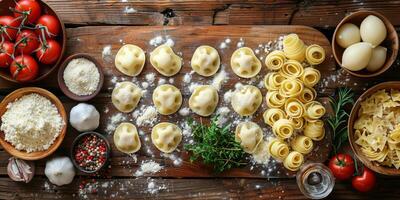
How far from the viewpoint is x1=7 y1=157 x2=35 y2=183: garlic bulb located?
88.4 inches

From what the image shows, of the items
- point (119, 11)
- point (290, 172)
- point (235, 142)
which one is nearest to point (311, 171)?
point (290, 172)

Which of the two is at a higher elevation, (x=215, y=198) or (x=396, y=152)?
(x=396, y=152)

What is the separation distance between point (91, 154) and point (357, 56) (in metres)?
1.12

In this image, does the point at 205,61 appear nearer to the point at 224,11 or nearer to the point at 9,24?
the point at 224,11

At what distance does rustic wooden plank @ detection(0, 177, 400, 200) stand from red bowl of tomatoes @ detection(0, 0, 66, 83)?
0.46 meters

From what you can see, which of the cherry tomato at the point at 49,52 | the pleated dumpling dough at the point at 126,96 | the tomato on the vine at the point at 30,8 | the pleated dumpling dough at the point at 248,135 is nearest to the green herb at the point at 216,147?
the pleated dumpling dough at the point at 248,135

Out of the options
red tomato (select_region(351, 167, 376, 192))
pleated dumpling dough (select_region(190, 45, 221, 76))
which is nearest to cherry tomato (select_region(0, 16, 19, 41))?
pleated dumpling dough (select_region(190, 45, 221, 76))

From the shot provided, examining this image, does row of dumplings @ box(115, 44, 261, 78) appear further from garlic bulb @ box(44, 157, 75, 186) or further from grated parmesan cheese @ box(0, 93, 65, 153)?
garlic bulb @ box(44, 157, 75, 186)

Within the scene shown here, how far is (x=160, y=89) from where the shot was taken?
7.35 ft

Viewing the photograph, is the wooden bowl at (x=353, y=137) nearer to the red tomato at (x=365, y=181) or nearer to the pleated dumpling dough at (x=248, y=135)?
the red tomato at (x=365, y=181)

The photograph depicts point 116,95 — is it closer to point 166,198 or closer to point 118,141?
point 118,141

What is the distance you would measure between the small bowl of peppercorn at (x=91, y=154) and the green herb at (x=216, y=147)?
0.33m

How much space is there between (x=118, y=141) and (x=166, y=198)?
31 cm

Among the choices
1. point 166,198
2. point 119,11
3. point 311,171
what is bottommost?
point 166,198
